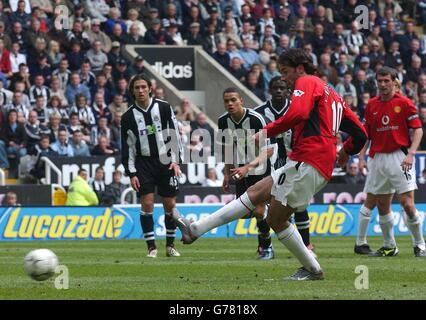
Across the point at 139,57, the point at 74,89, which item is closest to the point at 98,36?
the point at 139,57

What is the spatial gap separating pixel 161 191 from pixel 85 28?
13907 millimetres

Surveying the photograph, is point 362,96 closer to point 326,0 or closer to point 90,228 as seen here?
point 326,0

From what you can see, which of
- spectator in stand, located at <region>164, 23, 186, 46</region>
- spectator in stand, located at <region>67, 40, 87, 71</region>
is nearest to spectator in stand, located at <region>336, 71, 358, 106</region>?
spectator in stand, located at <region>164, 23, 186, 46</region>

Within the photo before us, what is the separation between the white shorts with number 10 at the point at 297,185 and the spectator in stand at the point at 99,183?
14.1 metres

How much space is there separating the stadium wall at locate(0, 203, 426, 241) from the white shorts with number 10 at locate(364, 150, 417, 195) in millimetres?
7510

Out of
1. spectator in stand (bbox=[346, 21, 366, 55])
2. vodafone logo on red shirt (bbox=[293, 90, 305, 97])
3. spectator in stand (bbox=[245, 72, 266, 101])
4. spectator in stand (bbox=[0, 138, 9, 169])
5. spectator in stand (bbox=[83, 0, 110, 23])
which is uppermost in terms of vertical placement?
spectator in stand (bbox=[83, 0, 110, 23])

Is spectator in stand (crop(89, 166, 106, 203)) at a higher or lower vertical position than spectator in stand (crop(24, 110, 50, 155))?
lower

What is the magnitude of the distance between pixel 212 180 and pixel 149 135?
33.8ft

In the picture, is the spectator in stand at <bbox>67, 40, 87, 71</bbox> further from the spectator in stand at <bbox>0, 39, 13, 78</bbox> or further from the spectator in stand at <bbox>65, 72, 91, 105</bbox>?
the spectator in stand at <bbox>0, 39, 13, 78</bbox>

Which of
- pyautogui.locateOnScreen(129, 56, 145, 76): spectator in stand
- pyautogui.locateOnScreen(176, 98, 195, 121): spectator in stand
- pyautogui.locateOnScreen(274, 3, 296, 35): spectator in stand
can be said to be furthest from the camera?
pyautogui.locateOnScreen(274, 3, 296, 35): spectator in stand

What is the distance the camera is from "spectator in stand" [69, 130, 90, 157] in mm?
25734

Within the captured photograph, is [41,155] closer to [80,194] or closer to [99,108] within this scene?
[80,194]

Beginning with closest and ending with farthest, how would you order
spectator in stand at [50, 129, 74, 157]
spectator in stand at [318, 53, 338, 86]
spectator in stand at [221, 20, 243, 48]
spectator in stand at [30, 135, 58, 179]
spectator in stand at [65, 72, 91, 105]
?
spectator in stand at [30, 135, 58, 179], spectator in stand at [50, 129, 74, 157], spectator in stand at [65, 72, 91, 105], spectator in stand at [318, 53, 338, 86], spectator in stand at [221, 20, 243, 48]

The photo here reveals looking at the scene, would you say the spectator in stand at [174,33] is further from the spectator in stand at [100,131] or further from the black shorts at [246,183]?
the black shorts at [246,183]
